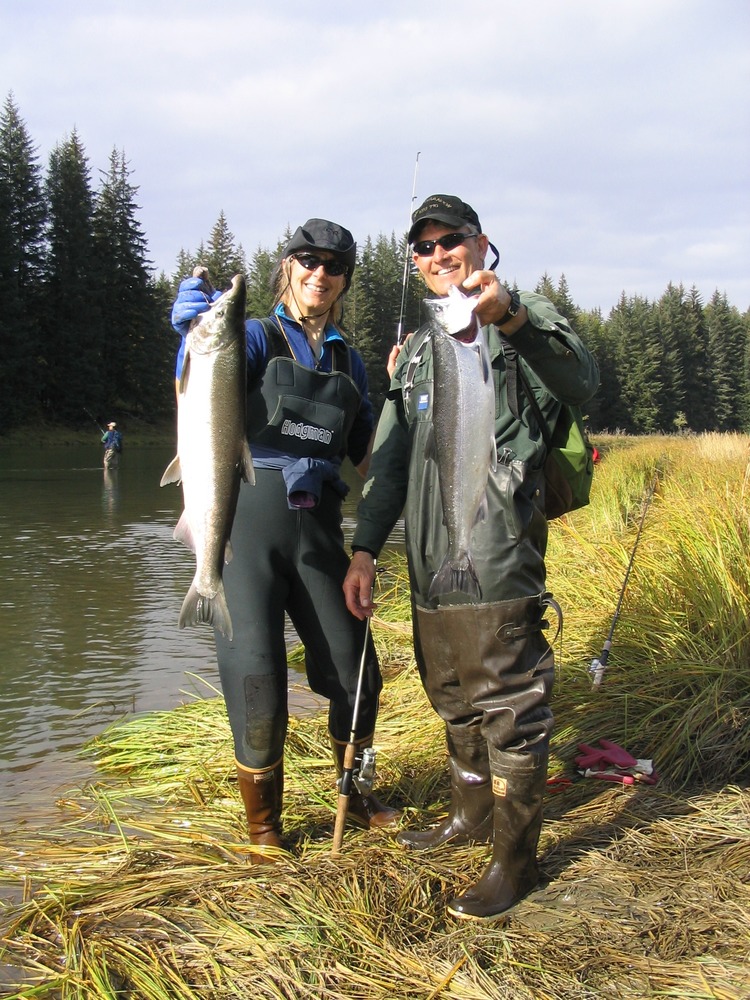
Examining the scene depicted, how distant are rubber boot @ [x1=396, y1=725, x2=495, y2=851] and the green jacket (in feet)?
2.11

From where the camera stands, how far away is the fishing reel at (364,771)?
3.82 meters

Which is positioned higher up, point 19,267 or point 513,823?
point 19,267

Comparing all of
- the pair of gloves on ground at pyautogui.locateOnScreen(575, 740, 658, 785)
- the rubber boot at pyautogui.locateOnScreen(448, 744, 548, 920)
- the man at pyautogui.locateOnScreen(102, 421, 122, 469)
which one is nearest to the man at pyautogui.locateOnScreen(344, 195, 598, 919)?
the rubber boot at pyautogui.locateOnScreen(448, 744, 548, 920)

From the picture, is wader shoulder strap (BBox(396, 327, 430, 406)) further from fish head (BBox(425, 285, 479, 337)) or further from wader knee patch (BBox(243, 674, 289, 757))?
wader knee patch (BBox(243, 674, 289, 757))

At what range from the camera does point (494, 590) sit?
3240mm

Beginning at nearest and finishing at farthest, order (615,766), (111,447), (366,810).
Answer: (366,810)
(615,766)
(111,447)

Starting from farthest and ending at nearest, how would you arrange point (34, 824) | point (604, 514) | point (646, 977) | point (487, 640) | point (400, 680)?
1. point (604, 514)
2. point (400, 680)
3. point (34, 824)
4. point (487, 640)
5. point (646, 977)

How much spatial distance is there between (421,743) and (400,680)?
4.19ft

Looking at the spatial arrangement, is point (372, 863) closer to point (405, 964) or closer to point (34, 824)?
point (405, 964)

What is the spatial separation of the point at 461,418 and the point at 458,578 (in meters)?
0.64

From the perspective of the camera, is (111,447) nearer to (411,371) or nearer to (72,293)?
(72,293)

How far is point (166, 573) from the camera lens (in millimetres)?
12156

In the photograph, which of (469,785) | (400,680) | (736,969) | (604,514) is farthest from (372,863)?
(604,514)

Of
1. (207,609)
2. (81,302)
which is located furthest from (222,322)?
(81,302)
